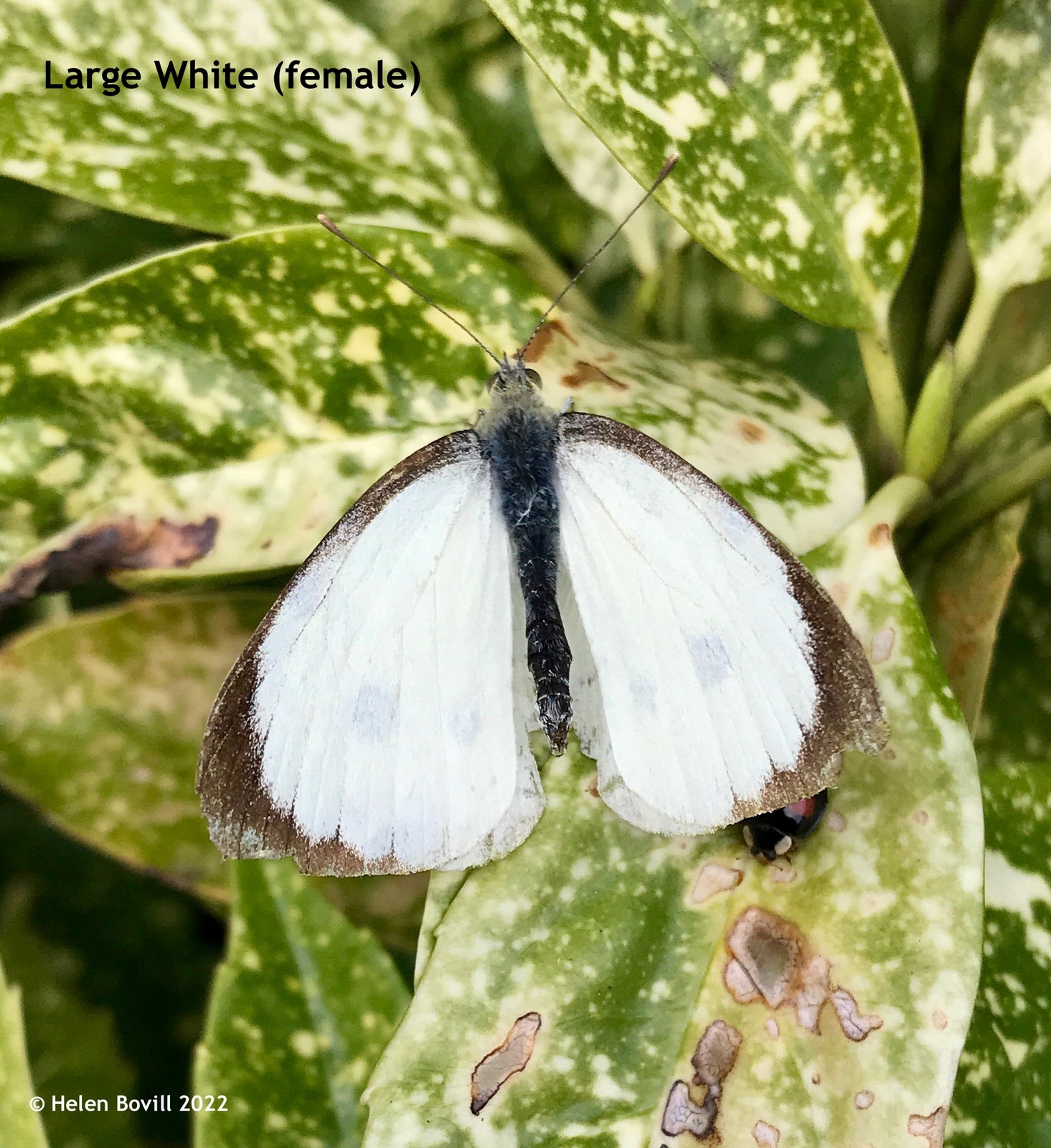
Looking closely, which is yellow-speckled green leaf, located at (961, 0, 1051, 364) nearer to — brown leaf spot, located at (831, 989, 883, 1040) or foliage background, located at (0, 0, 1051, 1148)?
foliage background, located at (0, 0, 1051, 1148)

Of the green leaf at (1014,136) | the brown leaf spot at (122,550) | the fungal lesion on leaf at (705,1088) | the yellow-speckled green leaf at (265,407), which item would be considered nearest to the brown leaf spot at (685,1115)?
the fungal lesion on leaf at (705,1088)

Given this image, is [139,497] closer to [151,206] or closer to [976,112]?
[151,206]

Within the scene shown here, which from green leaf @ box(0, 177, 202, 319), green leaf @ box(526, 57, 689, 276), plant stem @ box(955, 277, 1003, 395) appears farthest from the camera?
green leaf @ box(0, 177, 202, 319)

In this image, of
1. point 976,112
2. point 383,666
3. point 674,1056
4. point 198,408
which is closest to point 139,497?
point 198,408

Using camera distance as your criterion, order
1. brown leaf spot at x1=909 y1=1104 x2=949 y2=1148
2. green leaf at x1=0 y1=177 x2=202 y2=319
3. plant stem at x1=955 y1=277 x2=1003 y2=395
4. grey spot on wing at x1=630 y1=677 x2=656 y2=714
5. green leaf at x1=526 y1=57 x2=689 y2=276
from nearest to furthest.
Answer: brown leaf spot at x1=909 y1=1104 x2=949 y2=1148 → grey spot on wing at x1=630 y1=677 x2=656 y2=714 → plant stem at x1=955 y1=277 x2=1003 y2=395 → green leaf at x1=526 y1=57 x2=689 y2=276 → green leaf at x1=0 y1=177 x2=202 y2=319

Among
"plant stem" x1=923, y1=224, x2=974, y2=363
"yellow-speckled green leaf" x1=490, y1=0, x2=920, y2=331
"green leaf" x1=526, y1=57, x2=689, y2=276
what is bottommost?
"green leaf" x1=526, y1=57, x2=689, y2=276

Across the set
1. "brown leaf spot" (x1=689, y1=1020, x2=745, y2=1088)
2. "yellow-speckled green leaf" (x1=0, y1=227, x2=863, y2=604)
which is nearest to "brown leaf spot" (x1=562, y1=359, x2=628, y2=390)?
"yellow-speckled green leaf" (x1=0, y1=227, x2=863, y2=604)
